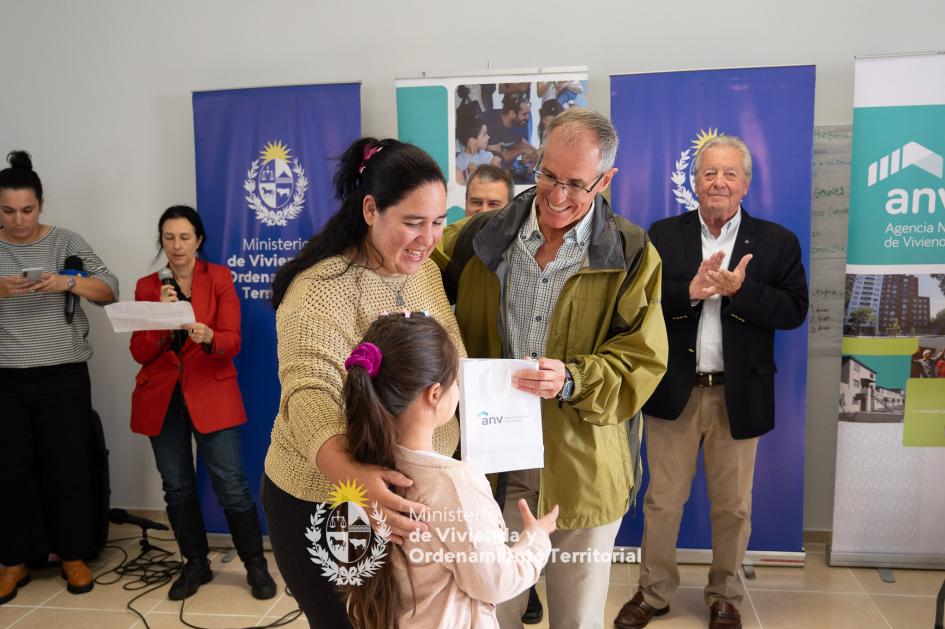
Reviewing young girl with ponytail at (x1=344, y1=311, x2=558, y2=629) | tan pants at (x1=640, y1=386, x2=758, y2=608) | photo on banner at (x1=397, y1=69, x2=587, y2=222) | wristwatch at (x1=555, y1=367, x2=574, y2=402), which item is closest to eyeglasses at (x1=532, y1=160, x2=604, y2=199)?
wristwatch at (x1=555, y1=367, x2=574, y2=402)

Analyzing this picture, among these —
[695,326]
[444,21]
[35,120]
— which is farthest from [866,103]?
[35,120]

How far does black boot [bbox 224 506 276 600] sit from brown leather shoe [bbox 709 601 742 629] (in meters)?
2.10

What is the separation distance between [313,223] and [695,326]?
210 cm

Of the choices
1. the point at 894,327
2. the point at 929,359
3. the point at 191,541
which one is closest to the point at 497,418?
the point at 191,541

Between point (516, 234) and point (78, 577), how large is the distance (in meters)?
3.12

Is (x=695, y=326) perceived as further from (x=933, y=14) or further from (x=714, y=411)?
(x=933, y=14)

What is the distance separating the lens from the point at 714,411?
Result: 3.25 m

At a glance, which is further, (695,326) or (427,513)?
(695,326)

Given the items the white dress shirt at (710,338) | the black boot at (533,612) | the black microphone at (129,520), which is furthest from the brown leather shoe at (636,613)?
the black microphone at (129,520)

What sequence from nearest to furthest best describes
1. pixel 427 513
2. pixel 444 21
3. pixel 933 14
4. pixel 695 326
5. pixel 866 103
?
1. pixel 427 513
2. pixel 695 326
3. pixel 866 103
4. pixel 933 14
5. pixel 444 21

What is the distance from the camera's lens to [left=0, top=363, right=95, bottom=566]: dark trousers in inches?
144

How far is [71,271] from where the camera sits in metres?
3.76

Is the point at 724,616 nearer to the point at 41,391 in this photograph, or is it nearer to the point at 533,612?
the point at 533,612

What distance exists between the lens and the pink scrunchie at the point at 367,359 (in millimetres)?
1463
